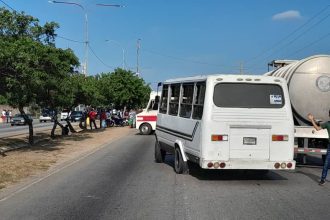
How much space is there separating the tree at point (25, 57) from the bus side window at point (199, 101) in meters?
6.27

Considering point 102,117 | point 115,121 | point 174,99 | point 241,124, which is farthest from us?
point 115,121

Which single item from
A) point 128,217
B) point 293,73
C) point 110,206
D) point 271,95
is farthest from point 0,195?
point 293,73

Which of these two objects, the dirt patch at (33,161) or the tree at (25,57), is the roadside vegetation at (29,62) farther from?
the dirt patch at (33,161)

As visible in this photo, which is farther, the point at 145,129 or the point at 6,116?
the point at 6,116

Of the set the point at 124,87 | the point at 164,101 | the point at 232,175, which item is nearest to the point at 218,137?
the point at 232,175

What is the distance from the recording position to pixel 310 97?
582 inches

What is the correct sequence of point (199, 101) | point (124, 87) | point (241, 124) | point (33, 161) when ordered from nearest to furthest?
point (241, 124), point (199, 101), point (33, 161), point (124, 87)

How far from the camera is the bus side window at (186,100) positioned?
1302cm

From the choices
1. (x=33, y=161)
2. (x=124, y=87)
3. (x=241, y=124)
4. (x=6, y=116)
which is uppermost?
(x=124, y=87)

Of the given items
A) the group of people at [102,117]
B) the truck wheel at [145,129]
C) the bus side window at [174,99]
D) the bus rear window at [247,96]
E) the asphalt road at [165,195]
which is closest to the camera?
the asphalt road at [165,195]

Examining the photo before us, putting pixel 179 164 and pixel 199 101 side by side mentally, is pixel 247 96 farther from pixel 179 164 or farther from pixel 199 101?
pixel 179 164

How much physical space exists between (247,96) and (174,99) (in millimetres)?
2955

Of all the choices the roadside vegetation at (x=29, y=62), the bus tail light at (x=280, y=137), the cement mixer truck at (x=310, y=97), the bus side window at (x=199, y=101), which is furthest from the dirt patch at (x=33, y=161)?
the cement mixer truck at (x=310, y=97)

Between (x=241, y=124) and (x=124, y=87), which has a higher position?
(x=124, y=87)
